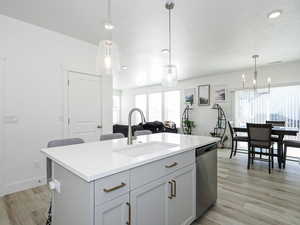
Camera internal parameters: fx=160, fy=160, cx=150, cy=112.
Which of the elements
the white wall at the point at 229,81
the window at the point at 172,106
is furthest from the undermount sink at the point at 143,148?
the window at the point at 172,106

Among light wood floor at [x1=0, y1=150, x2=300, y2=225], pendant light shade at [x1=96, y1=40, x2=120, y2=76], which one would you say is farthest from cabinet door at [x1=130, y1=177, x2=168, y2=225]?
pendant light shade at [x1=96, y1=40, x2=120, y2=76]

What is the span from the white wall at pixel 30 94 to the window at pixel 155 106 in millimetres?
5309

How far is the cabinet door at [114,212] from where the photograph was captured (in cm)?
94

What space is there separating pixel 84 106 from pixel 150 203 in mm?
2579

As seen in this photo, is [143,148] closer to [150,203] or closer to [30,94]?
[150,203]

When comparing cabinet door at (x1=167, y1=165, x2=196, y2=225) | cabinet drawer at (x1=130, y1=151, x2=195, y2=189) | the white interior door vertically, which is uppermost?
the white interior door

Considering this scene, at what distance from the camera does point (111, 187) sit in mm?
986

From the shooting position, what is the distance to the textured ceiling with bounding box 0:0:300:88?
211 centimetres

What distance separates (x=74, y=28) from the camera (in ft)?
8.89

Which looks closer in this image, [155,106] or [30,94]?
[30,94]

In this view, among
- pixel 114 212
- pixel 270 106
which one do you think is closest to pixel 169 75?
pixel 114 212

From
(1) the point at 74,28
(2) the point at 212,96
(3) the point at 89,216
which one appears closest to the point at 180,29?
(1) the point at 74,28

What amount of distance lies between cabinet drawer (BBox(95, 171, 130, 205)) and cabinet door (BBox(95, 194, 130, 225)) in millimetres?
33

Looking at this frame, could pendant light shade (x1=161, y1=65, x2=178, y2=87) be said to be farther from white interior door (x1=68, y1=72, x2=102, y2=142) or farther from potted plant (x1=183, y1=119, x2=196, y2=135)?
potted plant (x1=183, y1=119, x2=196, y2=135)
